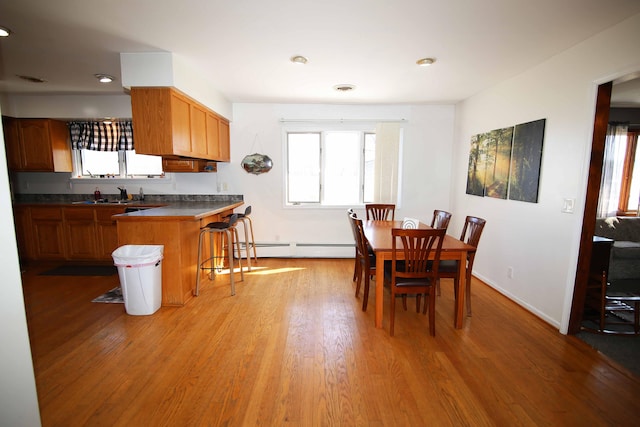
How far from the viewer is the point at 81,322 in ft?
8.67

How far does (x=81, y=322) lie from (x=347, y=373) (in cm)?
249

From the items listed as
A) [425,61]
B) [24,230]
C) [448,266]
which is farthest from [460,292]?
[24,230]

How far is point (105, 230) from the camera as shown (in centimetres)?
416

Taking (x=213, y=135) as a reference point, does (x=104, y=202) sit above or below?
below

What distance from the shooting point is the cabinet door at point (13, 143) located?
163 inches

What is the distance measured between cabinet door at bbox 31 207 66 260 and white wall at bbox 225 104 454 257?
238 centimetres

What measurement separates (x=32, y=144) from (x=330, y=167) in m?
4.47

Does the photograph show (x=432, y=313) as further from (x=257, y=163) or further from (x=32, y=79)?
(x=32, y=79)

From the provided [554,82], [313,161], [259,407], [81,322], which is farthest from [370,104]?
[81,322]

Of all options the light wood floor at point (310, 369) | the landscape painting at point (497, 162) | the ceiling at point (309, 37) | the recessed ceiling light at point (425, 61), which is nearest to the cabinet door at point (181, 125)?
the ceiling at point (309, 37)

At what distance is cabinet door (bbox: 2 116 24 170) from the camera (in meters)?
4.15

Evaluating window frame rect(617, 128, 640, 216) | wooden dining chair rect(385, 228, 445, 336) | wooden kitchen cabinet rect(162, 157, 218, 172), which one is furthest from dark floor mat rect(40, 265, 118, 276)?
window frame rect(617, 128, 640, 216)

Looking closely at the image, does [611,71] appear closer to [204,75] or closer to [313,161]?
[313,161]

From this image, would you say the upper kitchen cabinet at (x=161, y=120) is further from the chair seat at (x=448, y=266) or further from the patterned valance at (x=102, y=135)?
the chair seat at (x=448, y=266)
